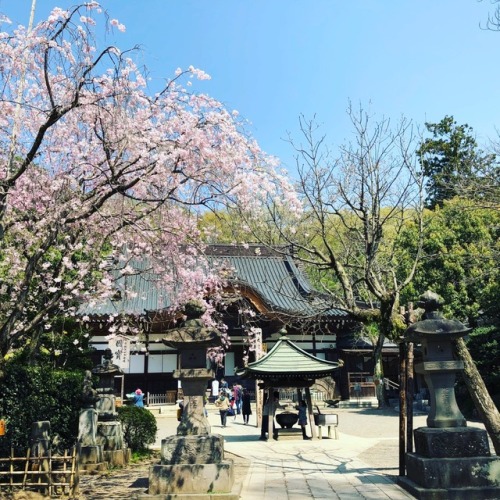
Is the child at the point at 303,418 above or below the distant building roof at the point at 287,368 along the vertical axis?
below

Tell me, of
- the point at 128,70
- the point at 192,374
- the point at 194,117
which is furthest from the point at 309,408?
the point at 128,70

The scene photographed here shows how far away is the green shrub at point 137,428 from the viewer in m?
13.4

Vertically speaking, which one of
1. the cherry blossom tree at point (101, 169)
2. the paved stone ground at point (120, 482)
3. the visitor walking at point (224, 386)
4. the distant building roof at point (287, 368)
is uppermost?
the cherry blossom tree at point (101, 169)

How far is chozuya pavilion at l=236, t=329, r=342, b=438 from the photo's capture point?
52.6 ft

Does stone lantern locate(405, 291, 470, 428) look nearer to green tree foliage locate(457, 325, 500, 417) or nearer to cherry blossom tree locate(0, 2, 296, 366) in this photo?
cherry blossom tree locate(0, 2, 296, 366)

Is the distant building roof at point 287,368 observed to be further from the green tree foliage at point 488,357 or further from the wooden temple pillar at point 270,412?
the green tree foliage at point 488,357

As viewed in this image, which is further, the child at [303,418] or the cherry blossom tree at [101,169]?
the child at [303,418]

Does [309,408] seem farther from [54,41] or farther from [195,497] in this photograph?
[54,41]

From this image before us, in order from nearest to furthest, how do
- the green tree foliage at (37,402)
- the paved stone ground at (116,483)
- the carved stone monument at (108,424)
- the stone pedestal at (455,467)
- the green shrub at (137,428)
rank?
the stone pedestal at (455,467)
the paved stone ground at (116,483)
the green tree foliage at (37,402)
the carved stone monument at (108,424)
the green shrub at (137,428)

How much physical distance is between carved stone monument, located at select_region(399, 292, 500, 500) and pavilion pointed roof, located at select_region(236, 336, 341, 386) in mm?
8288

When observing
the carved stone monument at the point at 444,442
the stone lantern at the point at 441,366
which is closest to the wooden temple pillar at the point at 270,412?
the carved stone monument at the point at 444,442

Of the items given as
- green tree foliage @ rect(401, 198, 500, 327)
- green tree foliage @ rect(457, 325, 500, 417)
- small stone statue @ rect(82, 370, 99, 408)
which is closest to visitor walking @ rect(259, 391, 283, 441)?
small stone statue @ rect(82, 370, 99, 408)

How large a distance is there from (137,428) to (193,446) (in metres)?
6.70

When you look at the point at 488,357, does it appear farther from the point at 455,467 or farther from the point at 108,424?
the point at 108,424
